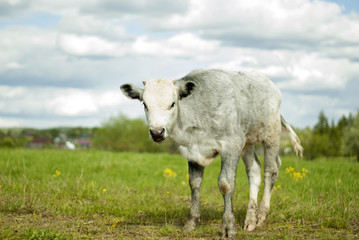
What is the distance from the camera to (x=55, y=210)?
8203mm

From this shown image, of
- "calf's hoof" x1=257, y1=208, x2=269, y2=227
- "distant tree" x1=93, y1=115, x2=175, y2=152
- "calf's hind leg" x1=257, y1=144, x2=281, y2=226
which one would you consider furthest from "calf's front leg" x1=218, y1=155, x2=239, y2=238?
"distant tree" x1=93, y1=115, x2=175, y2=152

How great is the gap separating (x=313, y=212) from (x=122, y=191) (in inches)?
191

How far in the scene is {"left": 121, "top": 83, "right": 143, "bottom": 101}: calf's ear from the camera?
681 cm

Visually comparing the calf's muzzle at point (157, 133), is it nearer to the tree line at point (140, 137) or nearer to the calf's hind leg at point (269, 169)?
the calf's hind leg at point (269, 169)

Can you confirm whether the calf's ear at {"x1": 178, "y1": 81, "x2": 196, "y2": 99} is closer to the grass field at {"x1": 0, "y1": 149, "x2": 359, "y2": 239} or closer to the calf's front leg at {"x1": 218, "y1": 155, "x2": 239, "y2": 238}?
the calf's front leg at {"x1": 218, "y1": 155, "x2": 239, "y2": 238}

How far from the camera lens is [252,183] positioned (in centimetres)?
841

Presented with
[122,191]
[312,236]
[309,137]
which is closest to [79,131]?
[309,137]

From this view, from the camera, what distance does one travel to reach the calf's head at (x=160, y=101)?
244 inches

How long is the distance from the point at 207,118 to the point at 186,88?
0.67 metres

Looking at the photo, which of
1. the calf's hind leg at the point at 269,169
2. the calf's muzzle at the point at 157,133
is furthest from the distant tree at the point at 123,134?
the calf's muzzle at the point at 157,133

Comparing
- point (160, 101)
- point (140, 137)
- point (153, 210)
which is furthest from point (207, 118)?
point (140, 137)

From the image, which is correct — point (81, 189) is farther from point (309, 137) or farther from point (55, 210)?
point (309, 137)

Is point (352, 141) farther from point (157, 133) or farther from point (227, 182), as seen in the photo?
point (157, 133)

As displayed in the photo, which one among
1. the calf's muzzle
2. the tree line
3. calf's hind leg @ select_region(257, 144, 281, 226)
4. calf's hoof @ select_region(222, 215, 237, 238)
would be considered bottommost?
the tree line
